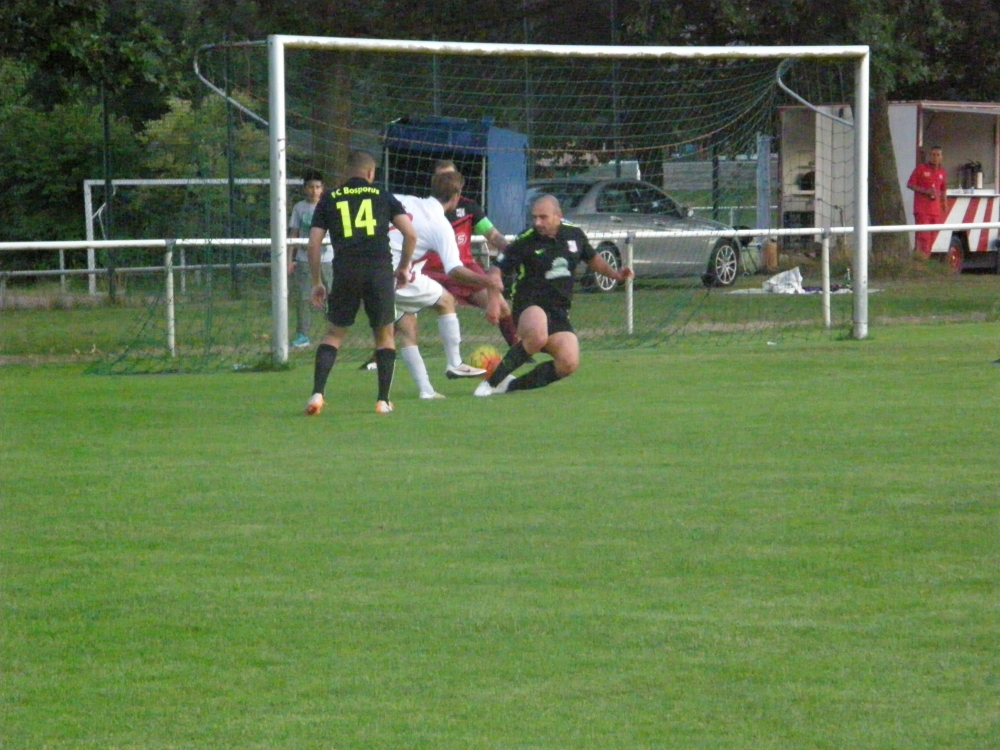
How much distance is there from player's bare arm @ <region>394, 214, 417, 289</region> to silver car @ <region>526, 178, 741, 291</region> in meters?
7.21

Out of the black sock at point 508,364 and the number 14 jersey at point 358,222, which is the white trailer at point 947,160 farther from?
the number 14 jersey at point 358,222

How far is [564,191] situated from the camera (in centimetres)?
1845

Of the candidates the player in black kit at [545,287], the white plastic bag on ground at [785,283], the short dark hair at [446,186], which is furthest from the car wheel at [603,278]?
the player in black kit at [545,287]

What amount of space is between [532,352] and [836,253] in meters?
7.78

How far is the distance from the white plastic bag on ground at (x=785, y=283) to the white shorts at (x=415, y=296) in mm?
8759

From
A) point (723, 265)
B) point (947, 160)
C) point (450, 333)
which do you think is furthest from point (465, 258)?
point (947, 160)

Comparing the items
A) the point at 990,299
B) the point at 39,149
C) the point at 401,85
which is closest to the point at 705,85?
the point at 401,85

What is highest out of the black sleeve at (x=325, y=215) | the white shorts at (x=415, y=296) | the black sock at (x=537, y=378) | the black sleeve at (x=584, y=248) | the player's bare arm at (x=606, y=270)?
the black sleeve at (x=325, y=215)

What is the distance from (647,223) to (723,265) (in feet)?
3.58

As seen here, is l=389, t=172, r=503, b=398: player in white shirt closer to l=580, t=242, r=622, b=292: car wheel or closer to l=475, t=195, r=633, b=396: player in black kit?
l=475, t=195, r=633, b=396: player in black kit

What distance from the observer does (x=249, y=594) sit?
18.3ft

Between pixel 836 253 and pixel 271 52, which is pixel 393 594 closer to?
pixel 271 52

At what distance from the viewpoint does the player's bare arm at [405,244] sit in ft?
36.1

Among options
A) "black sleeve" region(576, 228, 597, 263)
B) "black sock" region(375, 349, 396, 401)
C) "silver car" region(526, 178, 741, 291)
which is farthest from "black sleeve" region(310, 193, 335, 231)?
"silver car" region(526, 178, 741, 291)
